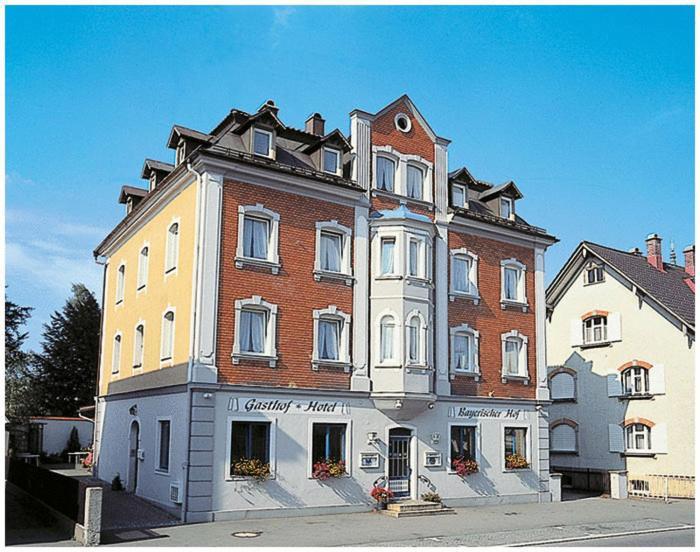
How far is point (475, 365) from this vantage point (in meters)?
26.4

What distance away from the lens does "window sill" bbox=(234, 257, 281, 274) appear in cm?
2181

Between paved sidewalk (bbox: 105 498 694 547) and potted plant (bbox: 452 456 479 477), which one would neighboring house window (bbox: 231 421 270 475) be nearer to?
paved sidewalk (bbox: 105 498 694 547)

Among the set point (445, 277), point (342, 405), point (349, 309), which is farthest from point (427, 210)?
point (342, 405)

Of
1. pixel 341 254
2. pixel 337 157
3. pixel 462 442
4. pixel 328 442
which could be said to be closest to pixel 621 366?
pixel 462 442

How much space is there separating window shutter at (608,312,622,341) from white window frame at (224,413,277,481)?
1769cm

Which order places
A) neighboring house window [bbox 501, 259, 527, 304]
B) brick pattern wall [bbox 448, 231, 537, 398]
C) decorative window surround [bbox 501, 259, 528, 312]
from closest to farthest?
brick pattern wall [bbox 448, 231, 537, 398] < decorative window surround [bbox 501, 259, 528, 312] < neighboring house window [bbox 501, 259, 527, 304]

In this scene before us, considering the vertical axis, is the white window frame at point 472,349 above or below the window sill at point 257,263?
below

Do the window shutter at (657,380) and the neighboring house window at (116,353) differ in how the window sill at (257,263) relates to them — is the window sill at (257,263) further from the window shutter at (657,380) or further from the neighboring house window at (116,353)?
the window shutter at (657,380)

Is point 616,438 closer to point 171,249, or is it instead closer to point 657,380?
point 657,380

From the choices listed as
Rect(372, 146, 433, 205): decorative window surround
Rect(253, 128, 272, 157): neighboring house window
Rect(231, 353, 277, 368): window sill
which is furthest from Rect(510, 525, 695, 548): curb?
Rect(253, 128, 272, 157): neighboring house window

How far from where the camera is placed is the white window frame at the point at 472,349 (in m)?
25.9

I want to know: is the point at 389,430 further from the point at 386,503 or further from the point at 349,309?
the point at 349,309

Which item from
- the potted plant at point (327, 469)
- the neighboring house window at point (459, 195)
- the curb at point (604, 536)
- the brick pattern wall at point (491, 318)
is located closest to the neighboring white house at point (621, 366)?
the brick pattern wall at point (491, 318)

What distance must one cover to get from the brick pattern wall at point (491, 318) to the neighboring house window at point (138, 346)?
33.7 feet
